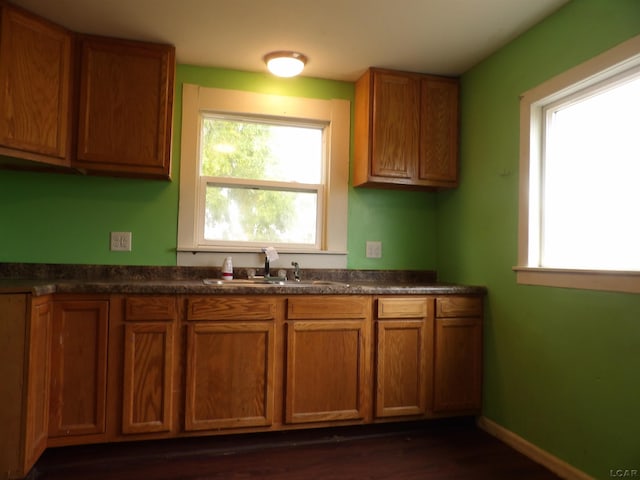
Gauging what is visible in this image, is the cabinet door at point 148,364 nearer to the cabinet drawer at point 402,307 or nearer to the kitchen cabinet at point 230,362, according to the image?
the kitchen cabinet at point 230,362

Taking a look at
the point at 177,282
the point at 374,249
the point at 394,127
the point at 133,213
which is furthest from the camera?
the point at 374,249

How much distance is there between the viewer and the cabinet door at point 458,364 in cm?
250

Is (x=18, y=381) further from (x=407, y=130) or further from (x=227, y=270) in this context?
(x=407, y=130)

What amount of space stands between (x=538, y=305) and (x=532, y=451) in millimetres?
748

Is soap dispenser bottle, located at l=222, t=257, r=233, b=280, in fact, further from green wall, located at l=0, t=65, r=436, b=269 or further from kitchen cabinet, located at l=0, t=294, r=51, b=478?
kitchen cabinet, located at l=0, t=294, r=51, b=478

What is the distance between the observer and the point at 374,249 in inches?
120

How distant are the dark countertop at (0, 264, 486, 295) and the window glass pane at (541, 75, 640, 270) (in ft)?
2.04

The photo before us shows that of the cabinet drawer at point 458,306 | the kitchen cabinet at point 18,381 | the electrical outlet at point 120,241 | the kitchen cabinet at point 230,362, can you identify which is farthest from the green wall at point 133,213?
the kitchen cabinet at point 18,381

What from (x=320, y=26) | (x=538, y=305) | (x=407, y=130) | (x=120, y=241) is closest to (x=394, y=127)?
(x=407, y=130)

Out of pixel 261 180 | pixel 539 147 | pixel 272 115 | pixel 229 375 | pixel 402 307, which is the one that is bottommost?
pixel 229 375

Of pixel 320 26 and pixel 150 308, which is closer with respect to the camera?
pixel 150 308

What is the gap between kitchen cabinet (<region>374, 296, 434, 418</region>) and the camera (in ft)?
7.92

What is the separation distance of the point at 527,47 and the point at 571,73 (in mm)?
399

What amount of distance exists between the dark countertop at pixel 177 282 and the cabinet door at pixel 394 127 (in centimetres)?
73
